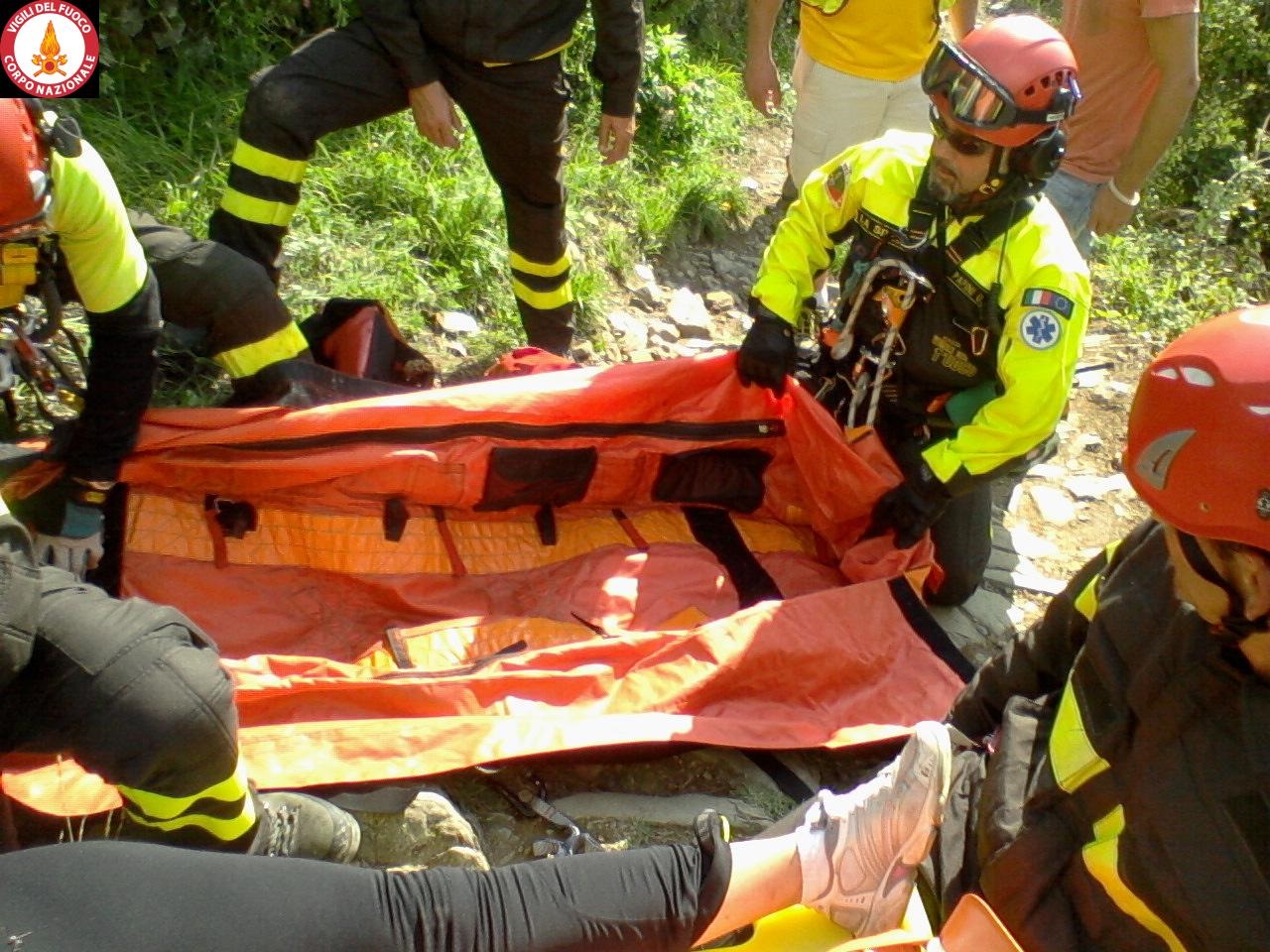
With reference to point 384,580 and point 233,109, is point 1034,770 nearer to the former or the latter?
point 384,580

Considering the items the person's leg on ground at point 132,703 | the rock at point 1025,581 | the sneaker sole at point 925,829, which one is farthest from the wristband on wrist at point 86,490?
the rock at point 1025,581

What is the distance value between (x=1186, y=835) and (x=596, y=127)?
15.2ft

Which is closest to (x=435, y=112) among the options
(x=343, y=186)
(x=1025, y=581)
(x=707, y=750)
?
(x=343, y=186)

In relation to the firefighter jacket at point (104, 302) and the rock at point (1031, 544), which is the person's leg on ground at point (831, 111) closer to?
the rock at point (1031, 544)

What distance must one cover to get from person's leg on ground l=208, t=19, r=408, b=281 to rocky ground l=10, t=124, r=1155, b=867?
1.43 m

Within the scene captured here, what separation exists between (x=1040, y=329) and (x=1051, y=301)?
0.07 meters

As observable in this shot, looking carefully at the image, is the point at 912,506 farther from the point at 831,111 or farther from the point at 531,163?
the point at 831,111

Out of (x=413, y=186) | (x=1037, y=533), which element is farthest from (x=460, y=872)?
(x=413, y=186)

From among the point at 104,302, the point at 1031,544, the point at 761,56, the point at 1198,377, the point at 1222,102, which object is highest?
the point at 1198,377

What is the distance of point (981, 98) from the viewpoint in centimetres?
283

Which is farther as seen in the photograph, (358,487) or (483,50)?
(483,50)

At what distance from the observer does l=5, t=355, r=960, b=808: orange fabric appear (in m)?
2.60

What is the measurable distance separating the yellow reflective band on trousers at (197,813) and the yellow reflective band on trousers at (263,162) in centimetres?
182

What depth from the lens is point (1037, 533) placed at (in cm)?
405
